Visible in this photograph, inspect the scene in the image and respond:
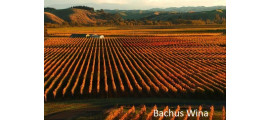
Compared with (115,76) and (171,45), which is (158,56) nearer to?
(171,45)

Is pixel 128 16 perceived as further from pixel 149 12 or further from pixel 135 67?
pixel 135 67

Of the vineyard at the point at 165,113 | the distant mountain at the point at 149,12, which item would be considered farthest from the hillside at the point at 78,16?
the vineyard at the point at 165,113

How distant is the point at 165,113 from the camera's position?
8.13 metres

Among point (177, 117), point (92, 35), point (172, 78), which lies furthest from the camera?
point (92, 35)

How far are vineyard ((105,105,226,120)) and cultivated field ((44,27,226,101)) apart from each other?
1.15ft

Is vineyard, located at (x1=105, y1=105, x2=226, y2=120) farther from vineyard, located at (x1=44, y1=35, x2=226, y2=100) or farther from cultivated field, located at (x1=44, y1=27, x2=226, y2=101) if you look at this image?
cultivated field, located at (x1=44, y1=27, x2=226, y2=101)

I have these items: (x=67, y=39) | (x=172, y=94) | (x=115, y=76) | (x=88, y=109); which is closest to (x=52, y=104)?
(x=88, y=109)

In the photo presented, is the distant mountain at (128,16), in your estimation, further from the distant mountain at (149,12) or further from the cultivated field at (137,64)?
the cultivated field at (137,64)

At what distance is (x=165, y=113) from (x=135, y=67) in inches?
66.9

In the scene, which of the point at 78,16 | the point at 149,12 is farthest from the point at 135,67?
the point at 78,16

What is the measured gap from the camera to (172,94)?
8391 mm

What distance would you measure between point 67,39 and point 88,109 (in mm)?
2508

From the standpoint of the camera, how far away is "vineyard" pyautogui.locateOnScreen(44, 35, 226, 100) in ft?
27.6

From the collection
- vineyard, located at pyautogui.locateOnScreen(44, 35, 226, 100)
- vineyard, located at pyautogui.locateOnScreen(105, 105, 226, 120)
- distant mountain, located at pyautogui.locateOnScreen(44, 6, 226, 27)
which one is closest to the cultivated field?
vineyard, located at pyautogui.locateOnScreen(44, 35, 226, 100)
